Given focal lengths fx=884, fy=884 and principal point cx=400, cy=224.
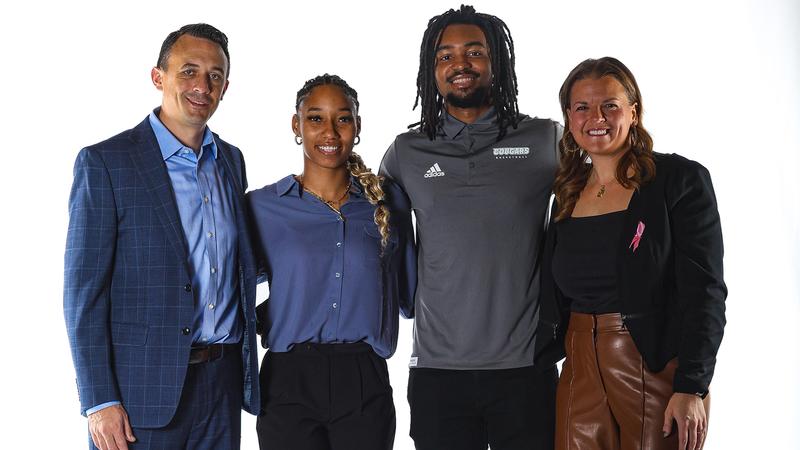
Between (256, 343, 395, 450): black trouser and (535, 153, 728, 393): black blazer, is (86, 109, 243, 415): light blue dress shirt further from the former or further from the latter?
(535, 153, 728, 393): black blazer

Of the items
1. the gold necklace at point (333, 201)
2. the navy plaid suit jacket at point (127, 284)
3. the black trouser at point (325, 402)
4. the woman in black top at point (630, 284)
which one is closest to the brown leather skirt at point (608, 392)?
the woman in black top at point (630, 284)

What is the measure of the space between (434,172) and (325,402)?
93 centimetres

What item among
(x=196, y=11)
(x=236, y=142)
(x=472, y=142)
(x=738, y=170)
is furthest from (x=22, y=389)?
(x=738, y=170)

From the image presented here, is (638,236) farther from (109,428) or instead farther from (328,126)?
(109,428)

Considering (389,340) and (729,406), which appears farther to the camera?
(729,406)

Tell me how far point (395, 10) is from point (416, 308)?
2.20 meters

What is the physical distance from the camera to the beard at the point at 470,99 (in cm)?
328

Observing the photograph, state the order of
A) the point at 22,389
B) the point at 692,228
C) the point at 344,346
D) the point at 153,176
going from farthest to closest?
Answer: 1. the point at 22,389
2. the point at 344,346
3. the point at 153,176
4. the point at 692,228

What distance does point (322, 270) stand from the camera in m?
3.04

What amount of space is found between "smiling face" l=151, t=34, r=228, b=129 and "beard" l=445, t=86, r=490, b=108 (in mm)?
871

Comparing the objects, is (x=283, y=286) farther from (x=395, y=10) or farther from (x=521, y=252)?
(x=395, y=10)

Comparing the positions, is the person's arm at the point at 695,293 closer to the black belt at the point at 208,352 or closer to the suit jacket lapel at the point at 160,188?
the black belt at the point at 208,352

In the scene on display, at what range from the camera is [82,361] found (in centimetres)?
253

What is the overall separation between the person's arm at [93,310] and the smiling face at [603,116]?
147cm
